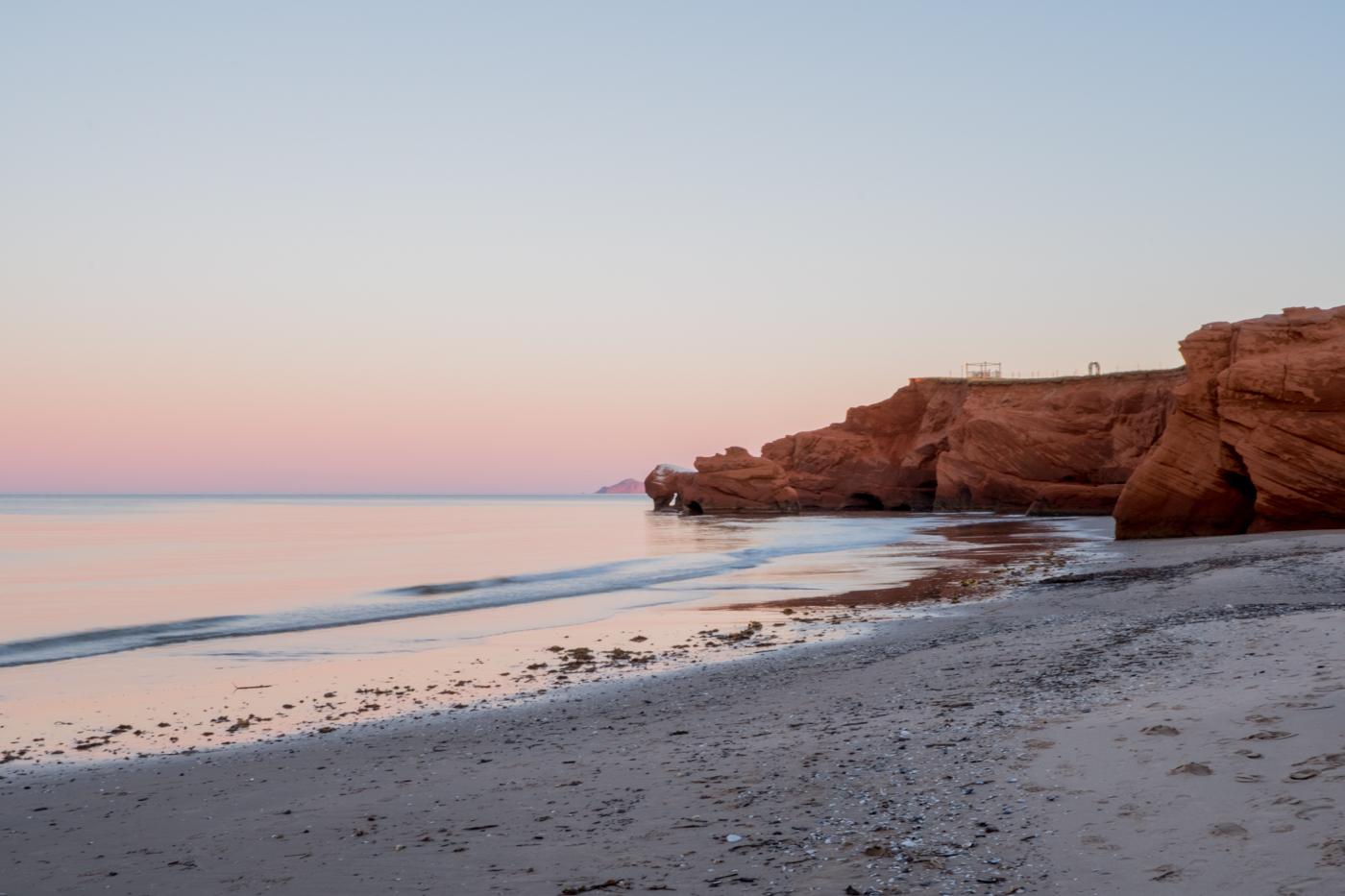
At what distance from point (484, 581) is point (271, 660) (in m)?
11.1

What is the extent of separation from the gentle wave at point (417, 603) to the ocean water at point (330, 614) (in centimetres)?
8

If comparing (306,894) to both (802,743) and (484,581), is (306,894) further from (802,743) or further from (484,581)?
(484,581)

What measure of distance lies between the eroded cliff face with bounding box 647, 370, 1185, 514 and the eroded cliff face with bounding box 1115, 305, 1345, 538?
94.6 ft

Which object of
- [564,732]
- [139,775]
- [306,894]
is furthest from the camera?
[564,732]

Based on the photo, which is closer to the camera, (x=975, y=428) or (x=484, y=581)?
(x=484, y=581)

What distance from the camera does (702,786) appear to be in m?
5.12

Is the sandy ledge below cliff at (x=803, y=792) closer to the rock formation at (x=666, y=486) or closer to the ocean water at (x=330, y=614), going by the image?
the ocean water at (x=330, y=614)

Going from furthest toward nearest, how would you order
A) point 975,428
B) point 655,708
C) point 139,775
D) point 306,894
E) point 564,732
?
point 975,428
point 655,708
point 564,732
point 139,775
point 306,894

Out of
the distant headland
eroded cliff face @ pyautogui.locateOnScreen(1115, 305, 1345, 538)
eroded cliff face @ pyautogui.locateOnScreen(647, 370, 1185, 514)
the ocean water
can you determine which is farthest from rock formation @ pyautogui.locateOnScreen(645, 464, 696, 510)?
eroded cliff face @ pyautogui.locateOnScreen(1115, 305, 1345, 538)

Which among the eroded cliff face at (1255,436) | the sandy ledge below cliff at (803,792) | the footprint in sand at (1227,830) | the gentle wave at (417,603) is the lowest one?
the gentle wave at (417,603)

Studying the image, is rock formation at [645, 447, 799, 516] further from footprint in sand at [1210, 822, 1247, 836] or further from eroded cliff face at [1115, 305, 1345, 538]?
footprint in sand at [1210, 822, 1247, 836]

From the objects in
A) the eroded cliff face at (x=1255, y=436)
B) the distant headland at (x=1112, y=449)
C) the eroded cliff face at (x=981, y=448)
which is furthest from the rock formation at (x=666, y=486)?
the eroded cliff face at (x=1255, y=436)

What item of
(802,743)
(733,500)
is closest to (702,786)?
(802,743)

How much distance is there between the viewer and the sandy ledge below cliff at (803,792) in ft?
12.2
